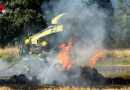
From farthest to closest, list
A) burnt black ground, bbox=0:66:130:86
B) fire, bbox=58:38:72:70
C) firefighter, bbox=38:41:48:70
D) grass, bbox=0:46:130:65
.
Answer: grass, bbox=0:46:130:65, firefighter, bbox=38:41:48:70, fire, bbox=58:38:72:70, burnt black ground, bbox=0:66:130:86

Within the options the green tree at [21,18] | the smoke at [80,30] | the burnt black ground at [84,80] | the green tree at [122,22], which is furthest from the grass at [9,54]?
the burnt black ground at [84,80]

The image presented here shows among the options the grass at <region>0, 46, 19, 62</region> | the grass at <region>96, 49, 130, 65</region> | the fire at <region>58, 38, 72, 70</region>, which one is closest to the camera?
the fire at <region>58, 38, 72, 70</region>

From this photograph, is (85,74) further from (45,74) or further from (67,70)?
(45,74)

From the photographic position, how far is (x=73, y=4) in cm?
1068

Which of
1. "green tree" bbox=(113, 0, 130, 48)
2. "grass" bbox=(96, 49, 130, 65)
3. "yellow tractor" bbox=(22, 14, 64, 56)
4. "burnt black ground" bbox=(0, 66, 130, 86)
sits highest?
"green tree" bbox=(113, 0, 130, 48)

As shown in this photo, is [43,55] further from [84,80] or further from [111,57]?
[111,57]

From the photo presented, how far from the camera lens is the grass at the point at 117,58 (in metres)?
17.0

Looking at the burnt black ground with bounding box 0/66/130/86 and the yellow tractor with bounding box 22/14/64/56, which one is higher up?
the yellow tractor with bounding box 22/14/64/56

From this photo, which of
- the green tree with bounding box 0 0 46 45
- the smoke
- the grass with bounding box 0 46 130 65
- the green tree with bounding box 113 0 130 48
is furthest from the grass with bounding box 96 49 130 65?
the green tree with bounding box 0 0 46 45

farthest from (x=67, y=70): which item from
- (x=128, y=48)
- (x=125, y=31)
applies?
(x=125, y=31)

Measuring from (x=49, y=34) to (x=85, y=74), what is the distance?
101 inches

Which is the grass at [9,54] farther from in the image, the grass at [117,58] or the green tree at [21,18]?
the grass at [117,58]

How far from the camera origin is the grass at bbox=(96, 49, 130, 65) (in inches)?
669

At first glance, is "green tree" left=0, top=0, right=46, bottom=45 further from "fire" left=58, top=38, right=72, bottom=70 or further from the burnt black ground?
the burnt black ground
